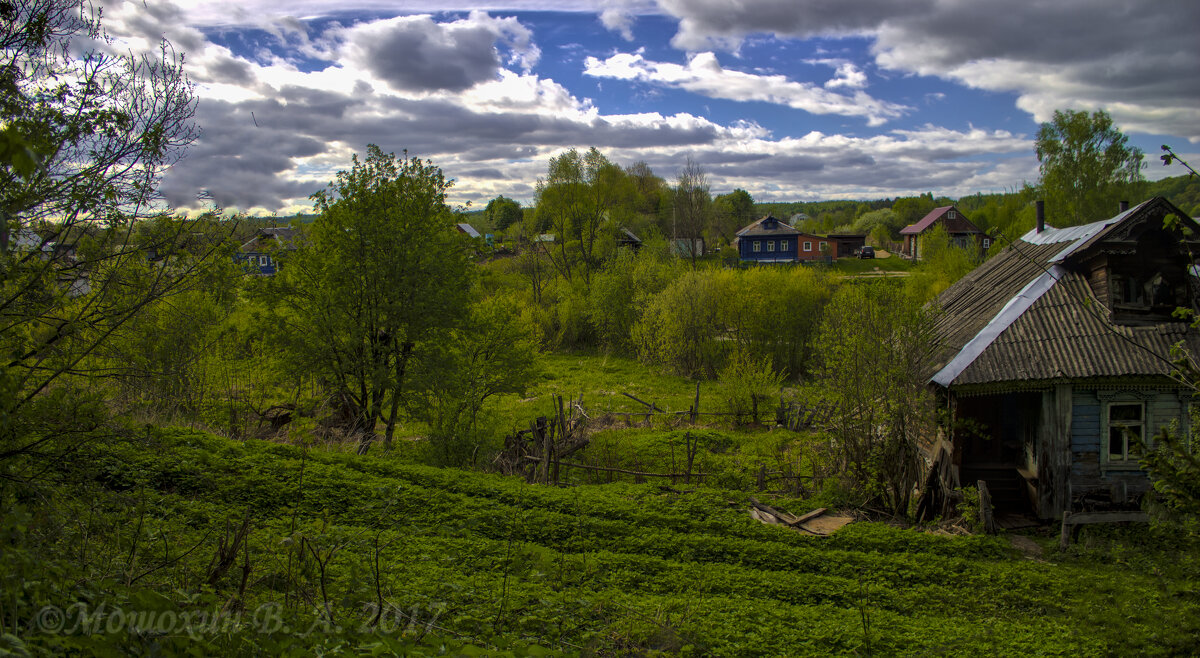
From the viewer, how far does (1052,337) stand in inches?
531

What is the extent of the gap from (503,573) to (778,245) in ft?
201

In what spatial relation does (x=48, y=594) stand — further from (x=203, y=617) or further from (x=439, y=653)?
(x=439, y=653)

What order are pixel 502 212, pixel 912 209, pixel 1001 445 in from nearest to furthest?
pixel 1001 445 < pixel 502 212 < pixel 912 209

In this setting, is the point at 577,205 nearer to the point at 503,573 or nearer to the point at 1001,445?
the point at 1001,445

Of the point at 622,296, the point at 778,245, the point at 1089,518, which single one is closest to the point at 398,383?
the point at 1089,518

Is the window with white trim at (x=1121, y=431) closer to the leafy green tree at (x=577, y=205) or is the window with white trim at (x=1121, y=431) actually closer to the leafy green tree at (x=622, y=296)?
the leafy green tree at (x=622, y=296)

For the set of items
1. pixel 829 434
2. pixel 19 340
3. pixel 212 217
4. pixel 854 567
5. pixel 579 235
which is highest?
pixel 579 235

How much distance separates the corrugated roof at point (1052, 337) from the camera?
41.9 ft

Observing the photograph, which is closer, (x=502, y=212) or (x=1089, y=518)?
(x=1089, y=518)

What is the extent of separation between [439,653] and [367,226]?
43.6 feet

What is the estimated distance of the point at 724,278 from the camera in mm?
32531

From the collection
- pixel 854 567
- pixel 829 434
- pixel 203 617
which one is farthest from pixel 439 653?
pixel 829 434

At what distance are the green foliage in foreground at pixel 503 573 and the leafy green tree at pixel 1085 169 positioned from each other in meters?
31.4

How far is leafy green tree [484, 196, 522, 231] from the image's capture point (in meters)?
78.2
